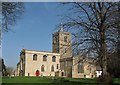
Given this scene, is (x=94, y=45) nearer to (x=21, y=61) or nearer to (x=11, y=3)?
(x=11, y=3)

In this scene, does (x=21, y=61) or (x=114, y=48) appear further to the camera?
(x=21, y=61)

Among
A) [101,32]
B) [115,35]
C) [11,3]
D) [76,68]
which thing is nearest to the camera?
[11,3]

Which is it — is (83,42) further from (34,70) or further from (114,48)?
(34,70)

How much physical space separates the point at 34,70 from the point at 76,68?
1558cm

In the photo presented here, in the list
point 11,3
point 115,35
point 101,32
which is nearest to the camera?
point 11,3

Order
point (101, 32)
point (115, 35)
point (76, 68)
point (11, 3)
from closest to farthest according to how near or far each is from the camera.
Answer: point (11, 3), point (115, 35), point (101, 32), point (76, 68)

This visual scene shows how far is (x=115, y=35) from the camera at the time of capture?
2392 cm

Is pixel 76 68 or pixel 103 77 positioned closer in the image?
pixel 103 77

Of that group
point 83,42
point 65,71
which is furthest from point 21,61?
point 83,42

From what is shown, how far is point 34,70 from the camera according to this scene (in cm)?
9694

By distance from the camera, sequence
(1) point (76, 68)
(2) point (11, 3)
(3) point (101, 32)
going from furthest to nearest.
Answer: (1) point (76, 68)
(3) point (101, 32)
(2) point (11, 3)

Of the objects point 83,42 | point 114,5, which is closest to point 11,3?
point 83,42

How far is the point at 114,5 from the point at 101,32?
287 cm

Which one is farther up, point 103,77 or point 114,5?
point 114,5
